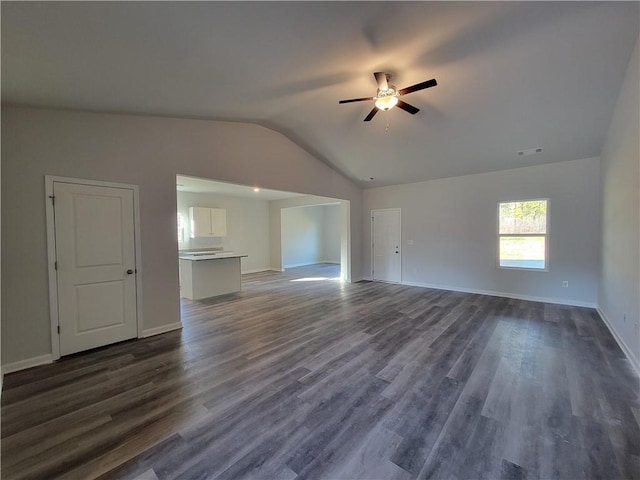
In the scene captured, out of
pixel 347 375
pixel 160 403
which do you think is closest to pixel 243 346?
pixel 160 403

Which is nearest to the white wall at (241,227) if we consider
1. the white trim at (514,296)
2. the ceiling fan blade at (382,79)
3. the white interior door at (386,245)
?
the white interior door at (386,245)

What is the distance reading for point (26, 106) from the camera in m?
2.80

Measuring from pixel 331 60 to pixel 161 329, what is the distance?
4006 millimetres

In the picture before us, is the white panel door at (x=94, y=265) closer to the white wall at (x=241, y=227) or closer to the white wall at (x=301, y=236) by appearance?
the white wall at (x=241, y=227)

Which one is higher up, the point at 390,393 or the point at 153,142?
the point at 153,142

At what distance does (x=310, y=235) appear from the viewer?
11812 millimetres

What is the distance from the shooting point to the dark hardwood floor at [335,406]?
5.45 feet

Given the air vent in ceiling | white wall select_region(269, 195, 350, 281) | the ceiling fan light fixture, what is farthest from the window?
the ceiling fan light fixture

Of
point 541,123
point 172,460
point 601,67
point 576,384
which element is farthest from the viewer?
point 541,123

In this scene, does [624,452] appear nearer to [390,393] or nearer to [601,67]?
[390,393]

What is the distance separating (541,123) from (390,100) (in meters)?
2.59

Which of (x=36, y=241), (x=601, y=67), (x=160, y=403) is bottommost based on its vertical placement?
(x=160, y=403)

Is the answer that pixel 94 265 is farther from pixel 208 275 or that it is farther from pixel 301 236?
pixel 301 236

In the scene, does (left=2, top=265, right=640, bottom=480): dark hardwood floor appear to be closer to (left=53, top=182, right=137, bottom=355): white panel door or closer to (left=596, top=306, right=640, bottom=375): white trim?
(left=596, top=306, right=640, bottom=375): white trim
